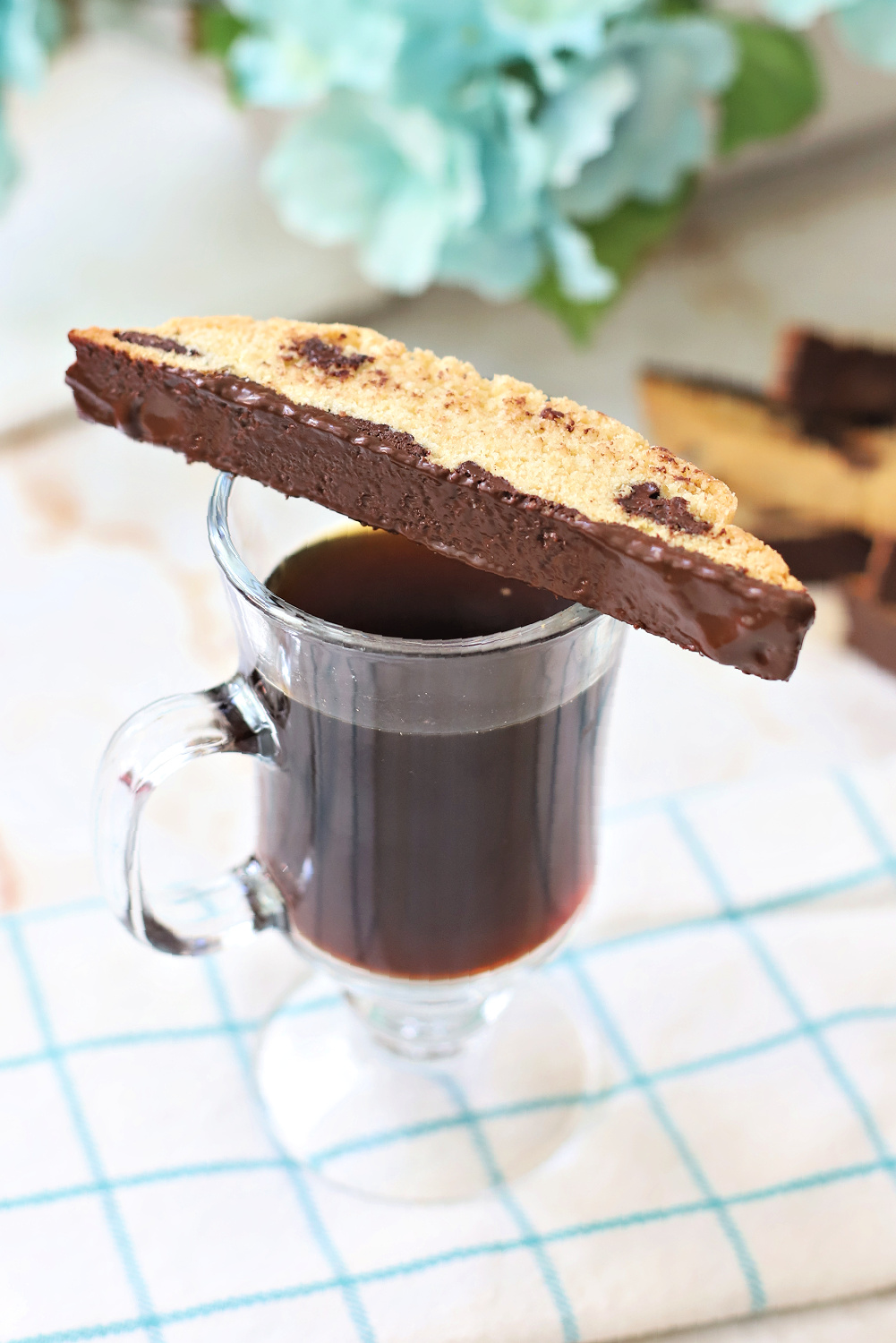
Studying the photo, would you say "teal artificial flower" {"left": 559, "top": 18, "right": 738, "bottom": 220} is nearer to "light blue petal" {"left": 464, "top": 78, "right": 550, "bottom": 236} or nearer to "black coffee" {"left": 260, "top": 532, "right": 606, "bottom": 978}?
"light blue petal" {"left": 464, "top": 78, "right": 550, "bottom": 236}

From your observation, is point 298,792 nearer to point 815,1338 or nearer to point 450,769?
point 450,769

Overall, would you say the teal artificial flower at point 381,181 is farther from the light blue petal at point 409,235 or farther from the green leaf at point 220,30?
the green leaf at point 220,30

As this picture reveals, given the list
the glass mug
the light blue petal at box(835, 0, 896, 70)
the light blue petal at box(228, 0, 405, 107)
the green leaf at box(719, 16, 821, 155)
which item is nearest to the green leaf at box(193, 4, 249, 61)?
the light blue petal at box(228, 0, 405, 107)

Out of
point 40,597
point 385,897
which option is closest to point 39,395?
point 40,597

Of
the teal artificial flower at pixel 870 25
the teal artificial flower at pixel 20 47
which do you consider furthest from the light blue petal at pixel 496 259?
the teal artificial flower at pixel 20 47

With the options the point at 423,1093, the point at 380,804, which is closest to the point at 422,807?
the point at 380,804

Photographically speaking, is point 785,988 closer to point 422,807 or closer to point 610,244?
point 422,807

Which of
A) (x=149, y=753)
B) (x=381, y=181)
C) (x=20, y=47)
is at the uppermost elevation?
(x=20, y=47)
